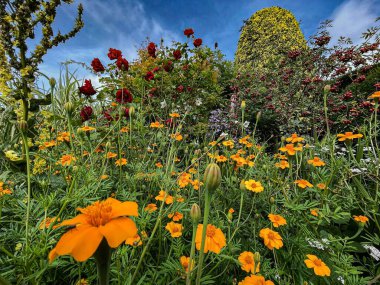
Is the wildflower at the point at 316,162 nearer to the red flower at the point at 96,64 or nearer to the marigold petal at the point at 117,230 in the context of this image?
the marigold petal at the point at 117,230

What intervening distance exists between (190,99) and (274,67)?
8.14 ft

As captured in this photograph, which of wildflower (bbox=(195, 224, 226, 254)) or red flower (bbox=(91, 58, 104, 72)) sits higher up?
red flower (bbox=(91, 58, 104, 72))

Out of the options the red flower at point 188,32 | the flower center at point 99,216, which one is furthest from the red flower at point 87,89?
the red flower at point 188,32

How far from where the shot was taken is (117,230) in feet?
1.26

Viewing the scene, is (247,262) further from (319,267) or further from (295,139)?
(295,139)

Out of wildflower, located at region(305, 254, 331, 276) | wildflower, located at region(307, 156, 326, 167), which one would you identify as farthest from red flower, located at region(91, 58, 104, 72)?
wildflower, located at region(305, 254, 331, 276)

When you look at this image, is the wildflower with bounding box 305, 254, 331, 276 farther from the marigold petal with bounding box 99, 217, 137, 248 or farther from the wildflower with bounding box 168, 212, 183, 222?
the marigold petal with bounding box 99, 217, 137, 248

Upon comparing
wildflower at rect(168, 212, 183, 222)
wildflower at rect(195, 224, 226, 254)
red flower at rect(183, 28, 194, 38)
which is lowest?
wildflower at rect(168, 212, 183, 222)

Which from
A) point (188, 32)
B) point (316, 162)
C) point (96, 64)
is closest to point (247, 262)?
point (316, 162)

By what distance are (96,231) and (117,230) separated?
38 millimetres

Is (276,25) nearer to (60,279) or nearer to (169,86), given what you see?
(169,86)

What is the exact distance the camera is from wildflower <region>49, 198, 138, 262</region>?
1.19ft

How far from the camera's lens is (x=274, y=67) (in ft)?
16.6

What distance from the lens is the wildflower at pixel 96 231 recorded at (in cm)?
36
